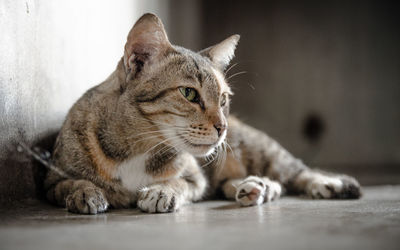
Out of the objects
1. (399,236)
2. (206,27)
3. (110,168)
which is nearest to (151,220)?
(110,168)

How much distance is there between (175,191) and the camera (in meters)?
2.19

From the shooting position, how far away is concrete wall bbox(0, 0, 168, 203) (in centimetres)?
199

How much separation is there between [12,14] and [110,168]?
0.87m

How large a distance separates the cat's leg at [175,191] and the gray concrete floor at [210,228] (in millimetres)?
67

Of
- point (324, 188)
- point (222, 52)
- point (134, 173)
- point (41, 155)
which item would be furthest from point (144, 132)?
point (324, 188)

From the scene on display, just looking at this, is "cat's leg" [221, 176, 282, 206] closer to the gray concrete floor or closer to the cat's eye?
the gray concrete floor

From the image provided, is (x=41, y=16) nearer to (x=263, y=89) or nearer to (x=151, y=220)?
(x=151, y=220)

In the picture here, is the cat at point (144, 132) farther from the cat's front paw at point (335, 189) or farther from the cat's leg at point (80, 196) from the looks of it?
the cat's front paw at point (335, 189)

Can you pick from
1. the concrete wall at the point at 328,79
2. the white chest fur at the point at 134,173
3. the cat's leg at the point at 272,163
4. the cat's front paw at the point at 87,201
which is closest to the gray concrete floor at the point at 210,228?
the cat's front paw at the point at 87,201

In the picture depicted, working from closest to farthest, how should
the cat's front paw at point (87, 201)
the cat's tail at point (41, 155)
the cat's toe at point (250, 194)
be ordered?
the cat's front paw at point (87, 201)
the cat's tail at point (41, 155)
the cat's toe at point (250, 194)

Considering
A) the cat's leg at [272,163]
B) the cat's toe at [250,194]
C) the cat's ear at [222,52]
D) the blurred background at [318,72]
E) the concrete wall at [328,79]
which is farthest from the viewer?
the concrete wall at [328,79]

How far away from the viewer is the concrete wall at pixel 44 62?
1992 mm

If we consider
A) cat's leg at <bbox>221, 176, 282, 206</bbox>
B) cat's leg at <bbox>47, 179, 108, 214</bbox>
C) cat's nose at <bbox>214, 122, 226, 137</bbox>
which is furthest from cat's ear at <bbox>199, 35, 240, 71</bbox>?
cat's leg at <bbox>47, 179, 108, 214</bbox>

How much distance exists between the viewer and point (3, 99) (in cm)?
195
